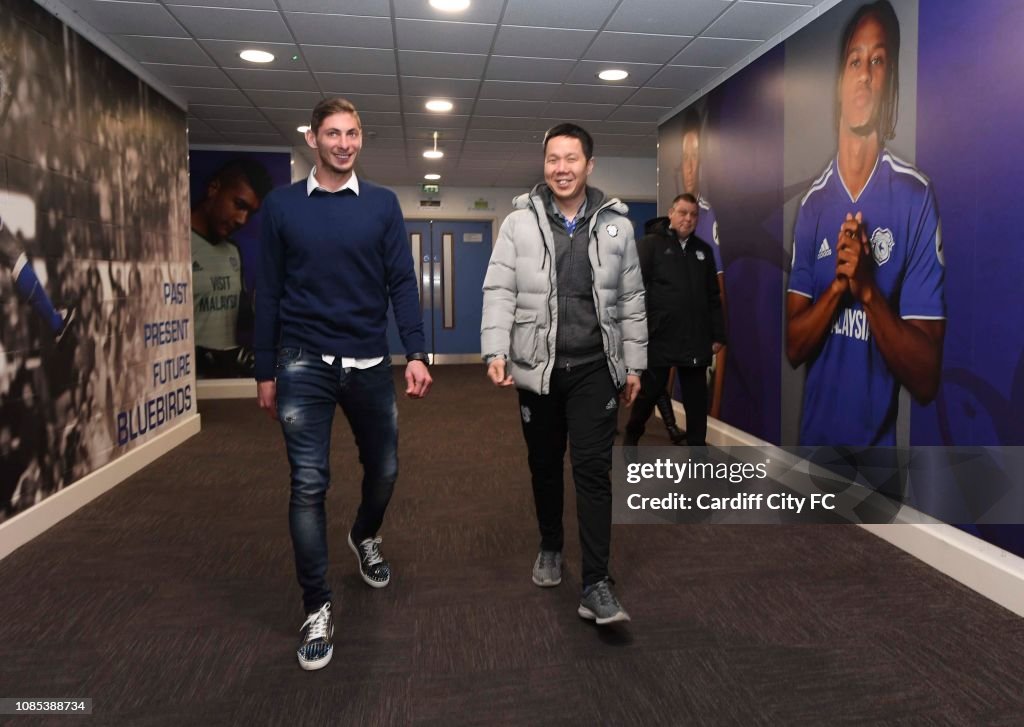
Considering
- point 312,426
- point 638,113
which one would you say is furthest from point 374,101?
point 312,426

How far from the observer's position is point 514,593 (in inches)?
97.6

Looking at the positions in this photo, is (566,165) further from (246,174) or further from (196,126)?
(246,174)

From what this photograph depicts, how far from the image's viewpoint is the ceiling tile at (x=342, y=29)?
3.88 meters

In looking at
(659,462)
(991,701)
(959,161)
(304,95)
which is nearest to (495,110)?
(304,95)

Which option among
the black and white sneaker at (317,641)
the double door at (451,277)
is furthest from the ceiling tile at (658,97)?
the double door at (451,277)

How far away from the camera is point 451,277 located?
10734 mm

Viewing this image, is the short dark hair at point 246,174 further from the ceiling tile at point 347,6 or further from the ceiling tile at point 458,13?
the ceiling tile at point 458,13

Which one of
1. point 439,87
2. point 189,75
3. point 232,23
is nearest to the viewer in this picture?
point 232,23

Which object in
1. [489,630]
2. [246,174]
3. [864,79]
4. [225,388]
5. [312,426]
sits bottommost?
[489,630]

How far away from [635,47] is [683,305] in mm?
1601

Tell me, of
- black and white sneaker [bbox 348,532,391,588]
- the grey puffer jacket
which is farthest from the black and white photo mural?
the grey puffer jacket

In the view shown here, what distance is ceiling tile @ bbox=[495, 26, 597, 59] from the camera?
13.4ft

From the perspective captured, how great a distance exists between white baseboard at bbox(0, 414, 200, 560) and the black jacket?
2.85m

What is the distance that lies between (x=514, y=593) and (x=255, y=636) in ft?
2.66
